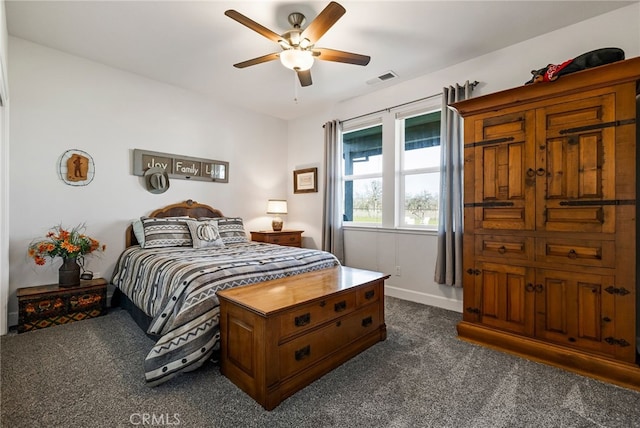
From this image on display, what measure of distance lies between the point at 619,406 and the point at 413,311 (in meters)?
1.72

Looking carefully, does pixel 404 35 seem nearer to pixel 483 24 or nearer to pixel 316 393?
pixel 483 24

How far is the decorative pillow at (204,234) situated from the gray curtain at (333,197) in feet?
5.13

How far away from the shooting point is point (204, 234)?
→ 3.41m

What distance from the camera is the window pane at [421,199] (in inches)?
141

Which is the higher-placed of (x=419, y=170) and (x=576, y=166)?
(x=419, y=170)

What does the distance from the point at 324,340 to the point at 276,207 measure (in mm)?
3063

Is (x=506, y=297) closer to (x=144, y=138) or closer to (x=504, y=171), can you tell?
(x=504, y=171)

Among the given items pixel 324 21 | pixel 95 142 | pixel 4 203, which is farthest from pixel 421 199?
pixel 4 203

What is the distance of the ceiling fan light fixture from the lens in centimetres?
238

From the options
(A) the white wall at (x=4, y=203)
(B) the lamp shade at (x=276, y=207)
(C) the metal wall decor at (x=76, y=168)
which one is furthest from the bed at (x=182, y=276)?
(B) the lamp shade at (x=276, y=207)

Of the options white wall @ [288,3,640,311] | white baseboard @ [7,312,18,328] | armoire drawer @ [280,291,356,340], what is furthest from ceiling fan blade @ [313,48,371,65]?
white baseboard @ [7,312,18,328]

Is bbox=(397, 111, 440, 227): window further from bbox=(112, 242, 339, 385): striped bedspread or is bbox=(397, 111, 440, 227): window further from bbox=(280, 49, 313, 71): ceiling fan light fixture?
bbox=(280, 49, 313, 71): ceiling fan light fixture

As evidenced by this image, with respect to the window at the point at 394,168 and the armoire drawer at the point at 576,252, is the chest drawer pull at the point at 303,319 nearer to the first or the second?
the armoire drawer at the point at 576,252

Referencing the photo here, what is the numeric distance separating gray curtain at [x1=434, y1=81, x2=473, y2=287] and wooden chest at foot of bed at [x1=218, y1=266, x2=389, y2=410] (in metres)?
1.27
